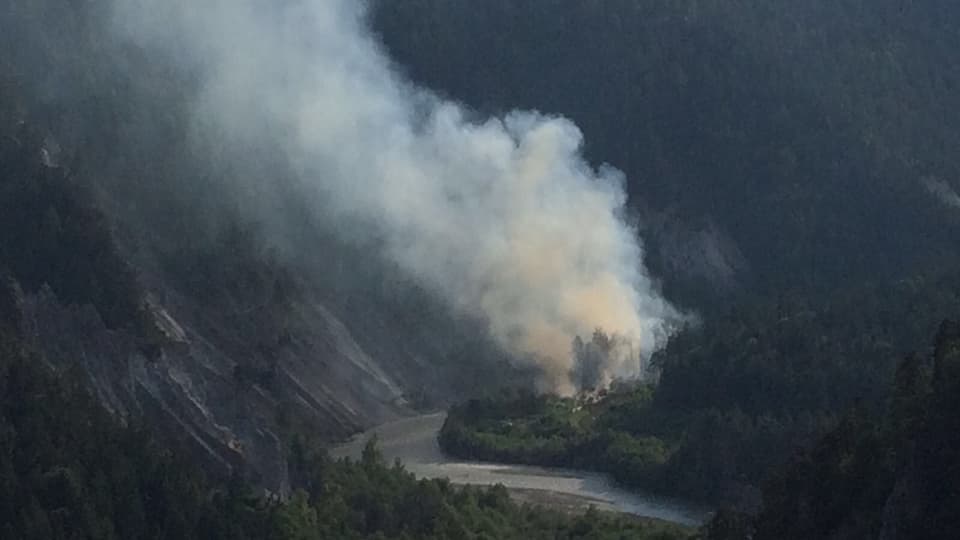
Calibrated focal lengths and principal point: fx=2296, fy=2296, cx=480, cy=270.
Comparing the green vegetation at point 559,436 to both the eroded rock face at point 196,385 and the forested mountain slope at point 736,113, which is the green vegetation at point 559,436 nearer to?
the eroded rock face at point 196,385

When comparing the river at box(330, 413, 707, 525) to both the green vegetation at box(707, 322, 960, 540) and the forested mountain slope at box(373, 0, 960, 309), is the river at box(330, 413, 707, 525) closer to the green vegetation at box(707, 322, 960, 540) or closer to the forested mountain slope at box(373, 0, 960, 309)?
the green vegetation at box(707, 322, 960, 540)

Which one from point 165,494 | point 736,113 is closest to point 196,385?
point 165,494

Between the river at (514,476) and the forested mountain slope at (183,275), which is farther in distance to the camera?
the river at (514,476)

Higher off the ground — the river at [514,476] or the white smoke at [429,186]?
the white smoke at [429,186]

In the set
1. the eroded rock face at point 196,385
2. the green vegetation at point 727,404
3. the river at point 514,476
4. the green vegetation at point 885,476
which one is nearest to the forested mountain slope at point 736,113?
the green vegetation at point 727,404

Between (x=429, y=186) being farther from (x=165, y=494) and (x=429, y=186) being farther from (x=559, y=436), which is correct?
(x=165, y=494)

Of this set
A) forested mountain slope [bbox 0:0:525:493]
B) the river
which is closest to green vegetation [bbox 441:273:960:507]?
the river
